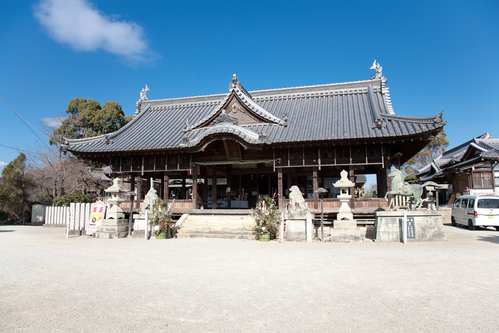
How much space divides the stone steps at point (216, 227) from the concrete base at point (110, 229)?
267cm

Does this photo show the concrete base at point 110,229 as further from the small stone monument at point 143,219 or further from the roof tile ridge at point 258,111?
the roof tile ridge at point 258,111

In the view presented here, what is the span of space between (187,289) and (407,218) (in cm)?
918

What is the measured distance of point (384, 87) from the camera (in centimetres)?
1998

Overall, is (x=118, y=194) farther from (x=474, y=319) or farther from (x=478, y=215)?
(x=478, y=215)

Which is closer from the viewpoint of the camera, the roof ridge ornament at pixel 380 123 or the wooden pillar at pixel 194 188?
the roof ridge ornament at pixel 380 123

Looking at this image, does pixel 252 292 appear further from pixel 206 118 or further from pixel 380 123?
pixel 206 118

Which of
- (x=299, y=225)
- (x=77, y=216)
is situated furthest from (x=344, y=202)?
(x=77, y=216)

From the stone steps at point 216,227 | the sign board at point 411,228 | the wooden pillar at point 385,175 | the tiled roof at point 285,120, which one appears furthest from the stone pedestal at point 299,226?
the wooden pillar at point 385,175

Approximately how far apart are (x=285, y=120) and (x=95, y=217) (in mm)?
10964

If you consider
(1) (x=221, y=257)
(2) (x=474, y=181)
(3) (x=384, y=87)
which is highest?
(3) (x=384, y=87)

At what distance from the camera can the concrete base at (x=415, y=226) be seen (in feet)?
38.0

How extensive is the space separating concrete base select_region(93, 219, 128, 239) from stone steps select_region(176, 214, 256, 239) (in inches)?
105

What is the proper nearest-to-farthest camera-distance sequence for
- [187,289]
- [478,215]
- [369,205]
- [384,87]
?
[187,289] → [369,205] → [478,215] → [384,87]

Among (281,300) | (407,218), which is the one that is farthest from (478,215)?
(281,300)
